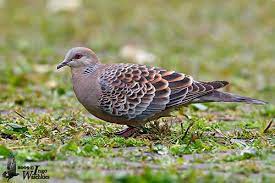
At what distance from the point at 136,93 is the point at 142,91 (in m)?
0.07

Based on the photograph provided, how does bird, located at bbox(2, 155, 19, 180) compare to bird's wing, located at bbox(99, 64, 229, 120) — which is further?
bird's wing, located at bbox(99, 64, 229, 120)

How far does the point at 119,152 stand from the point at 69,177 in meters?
1.00

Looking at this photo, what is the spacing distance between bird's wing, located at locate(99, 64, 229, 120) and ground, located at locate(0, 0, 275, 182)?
0.86 feet

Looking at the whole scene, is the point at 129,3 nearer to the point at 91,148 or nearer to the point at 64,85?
the point at 64,85

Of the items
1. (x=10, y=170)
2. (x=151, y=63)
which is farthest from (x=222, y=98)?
(x=151, y=63)

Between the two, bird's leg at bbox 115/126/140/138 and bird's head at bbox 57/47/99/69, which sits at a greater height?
bird's head at bbox 57/47/99/69

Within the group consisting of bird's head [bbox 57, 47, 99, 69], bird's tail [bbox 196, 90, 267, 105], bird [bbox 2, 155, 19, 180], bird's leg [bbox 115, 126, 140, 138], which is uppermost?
bird's head [bbox 57, 47, 99, 69]

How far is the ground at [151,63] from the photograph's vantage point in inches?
226

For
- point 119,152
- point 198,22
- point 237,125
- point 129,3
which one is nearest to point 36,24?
point 129,3

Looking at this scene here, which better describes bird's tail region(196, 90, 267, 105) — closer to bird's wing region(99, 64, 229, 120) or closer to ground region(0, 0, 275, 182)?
bird's wing region(99, 64, 229, 120)

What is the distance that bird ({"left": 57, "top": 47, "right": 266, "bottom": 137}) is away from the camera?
715 centimetres

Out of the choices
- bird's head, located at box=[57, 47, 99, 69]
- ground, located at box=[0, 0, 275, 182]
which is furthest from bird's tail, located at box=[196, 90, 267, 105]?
bird's head, located at box=[57, 47, 99, 69]

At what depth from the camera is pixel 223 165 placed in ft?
18.9

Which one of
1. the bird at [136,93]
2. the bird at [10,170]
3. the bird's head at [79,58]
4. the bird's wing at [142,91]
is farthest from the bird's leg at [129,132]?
the bird at [10,170]
